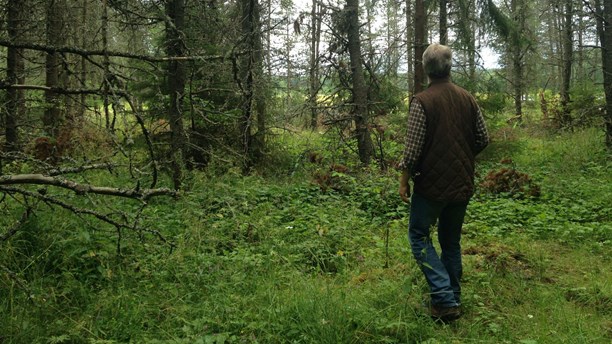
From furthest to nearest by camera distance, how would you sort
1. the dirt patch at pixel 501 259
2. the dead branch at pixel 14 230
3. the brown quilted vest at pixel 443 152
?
the dirt patch at pixel 501 259 → the brown quilted vest at pixel 443 152 → the dead branch at pixel 14 230

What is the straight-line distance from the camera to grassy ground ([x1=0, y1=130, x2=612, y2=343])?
3.39 meters

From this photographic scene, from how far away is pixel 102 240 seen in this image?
4.57m

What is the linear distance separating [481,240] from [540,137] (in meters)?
12.4

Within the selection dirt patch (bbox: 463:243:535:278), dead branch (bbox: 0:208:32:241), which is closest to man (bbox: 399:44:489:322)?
dirt patch (bbox: 463:243:535:278)

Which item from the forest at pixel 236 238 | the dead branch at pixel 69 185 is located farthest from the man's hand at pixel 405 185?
the dead branch at pixel 69 185

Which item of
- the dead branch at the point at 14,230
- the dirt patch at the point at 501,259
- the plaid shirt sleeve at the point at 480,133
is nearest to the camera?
the dead branch at the point at 14,230

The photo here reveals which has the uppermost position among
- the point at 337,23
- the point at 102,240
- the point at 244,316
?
the point at 337,23

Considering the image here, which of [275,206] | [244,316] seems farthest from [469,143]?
[275,206]

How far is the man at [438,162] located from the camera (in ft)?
11.6

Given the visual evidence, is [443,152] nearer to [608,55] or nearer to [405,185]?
[405,185]

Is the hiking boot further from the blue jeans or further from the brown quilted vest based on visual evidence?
the brown quilted vest

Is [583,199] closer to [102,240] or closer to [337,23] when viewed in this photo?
[337,23]

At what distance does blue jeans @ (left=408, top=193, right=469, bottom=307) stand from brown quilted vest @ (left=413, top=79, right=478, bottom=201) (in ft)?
0.38

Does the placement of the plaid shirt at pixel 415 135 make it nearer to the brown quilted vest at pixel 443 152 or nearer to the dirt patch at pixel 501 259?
the brown quilted vest at pixel 443 152
